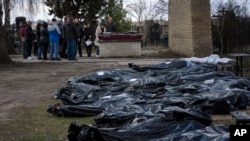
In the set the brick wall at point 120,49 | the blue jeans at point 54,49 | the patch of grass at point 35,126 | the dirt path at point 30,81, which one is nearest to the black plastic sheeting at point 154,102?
the patch of grass at point 35,126

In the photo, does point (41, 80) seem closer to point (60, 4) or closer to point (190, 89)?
point (190, 89)

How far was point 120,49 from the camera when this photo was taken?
2414cm

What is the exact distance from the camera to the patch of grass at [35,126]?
7125mm

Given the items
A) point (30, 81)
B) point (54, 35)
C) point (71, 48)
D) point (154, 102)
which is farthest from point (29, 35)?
point (154, 102)

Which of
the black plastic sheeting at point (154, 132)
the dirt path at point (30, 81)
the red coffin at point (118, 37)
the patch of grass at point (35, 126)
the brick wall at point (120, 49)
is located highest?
the red coffin at point (118, 37)

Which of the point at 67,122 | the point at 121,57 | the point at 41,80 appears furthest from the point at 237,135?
the point at 121,57

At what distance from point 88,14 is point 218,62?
24807 millimetres

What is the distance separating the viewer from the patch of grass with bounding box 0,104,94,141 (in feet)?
23.4

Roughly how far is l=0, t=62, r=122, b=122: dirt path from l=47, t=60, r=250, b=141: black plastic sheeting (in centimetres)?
88

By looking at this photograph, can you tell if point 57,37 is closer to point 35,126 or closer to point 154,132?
point 35,126

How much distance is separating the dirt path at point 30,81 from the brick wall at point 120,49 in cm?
444

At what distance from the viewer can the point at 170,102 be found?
26.3 ft

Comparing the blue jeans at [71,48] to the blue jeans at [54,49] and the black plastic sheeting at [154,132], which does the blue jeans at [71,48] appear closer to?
the blue jeans at [54,49]

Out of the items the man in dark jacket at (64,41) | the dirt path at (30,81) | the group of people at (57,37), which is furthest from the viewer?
the man in dark jacket at (64,41)
